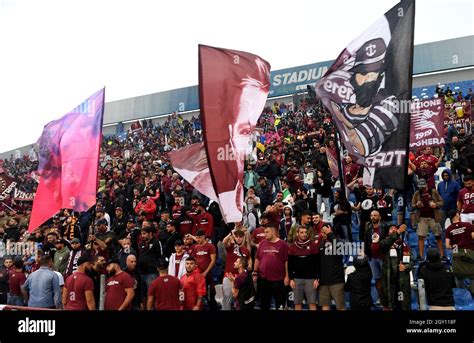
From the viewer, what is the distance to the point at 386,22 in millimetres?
8859

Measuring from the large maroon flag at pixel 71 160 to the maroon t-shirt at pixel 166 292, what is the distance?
2799 millimetres

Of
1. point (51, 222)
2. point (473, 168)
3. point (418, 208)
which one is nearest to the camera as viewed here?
point (418, 208)

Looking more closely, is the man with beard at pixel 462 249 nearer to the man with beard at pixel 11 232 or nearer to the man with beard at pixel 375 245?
the man with beard at pixel 375 245

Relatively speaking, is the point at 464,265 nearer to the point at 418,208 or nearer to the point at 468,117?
the point at 418,208

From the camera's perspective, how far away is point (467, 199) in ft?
37.2

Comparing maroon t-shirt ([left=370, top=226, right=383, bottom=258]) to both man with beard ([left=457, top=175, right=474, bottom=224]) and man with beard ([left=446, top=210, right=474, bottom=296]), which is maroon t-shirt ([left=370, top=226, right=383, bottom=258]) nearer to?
man with beard ([left=446, top=210, right=474, bottom=296])

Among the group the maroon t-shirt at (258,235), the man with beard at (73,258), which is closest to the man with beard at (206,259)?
the maroon t-shirt at (258,235)

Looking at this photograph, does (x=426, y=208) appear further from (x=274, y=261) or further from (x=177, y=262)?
(x=177, y=262)

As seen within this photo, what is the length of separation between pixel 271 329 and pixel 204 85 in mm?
5219

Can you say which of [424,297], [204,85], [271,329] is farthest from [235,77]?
[271,329]

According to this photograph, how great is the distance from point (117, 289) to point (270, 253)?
249 centimetres

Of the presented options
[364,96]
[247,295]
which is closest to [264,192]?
[247,295]

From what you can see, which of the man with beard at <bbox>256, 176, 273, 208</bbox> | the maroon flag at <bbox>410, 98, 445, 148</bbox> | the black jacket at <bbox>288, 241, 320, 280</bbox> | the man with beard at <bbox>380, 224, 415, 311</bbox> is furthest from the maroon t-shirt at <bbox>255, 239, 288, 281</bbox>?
the maroon flag at <bbox>410, 98, 445, 148</bbox>

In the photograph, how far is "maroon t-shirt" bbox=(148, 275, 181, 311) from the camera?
996cm
